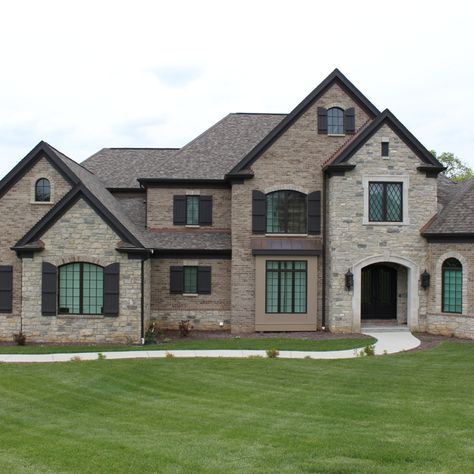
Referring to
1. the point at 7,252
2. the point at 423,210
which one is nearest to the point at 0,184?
the point at 7,252

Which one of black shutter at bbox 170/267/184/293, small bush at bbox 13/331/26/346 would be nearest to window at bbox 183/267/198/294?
black shutter at bbox 170/267/184/293

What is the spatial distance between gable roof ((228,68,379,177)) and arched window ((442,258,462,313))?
7.26 metres

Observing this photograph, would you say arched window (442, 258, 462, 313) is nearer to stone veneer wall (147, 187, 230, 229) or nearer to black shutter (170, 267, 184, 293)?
stone veneer wall (147, 187, 230, 229)

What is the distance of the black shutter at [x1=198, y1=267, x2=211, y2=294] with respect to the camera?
24.1m

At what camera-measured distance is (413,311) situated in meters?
22.6

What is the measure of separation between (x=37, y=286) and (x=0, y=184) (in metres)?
4.49

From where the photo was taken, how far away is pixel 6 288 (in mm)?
21375

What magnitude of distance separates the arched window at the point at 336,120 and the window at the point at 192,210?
6.94m

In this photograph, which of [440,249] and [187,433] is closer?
[187,433]

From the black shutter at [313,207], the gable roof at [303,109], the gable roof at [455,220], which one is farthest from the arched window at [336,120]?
the gable roof at [455,220]

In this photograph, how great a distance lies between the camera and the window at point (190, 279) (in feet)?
79.6

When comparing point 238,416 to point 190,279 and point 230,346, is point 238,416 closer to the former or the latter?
point 230,346

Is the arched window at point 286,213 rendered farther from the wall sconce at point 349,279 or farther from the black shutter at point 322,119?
the black shutter at point 322,119

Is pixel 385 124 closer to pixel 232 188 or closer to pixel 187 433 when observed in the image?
pixel 232 188
